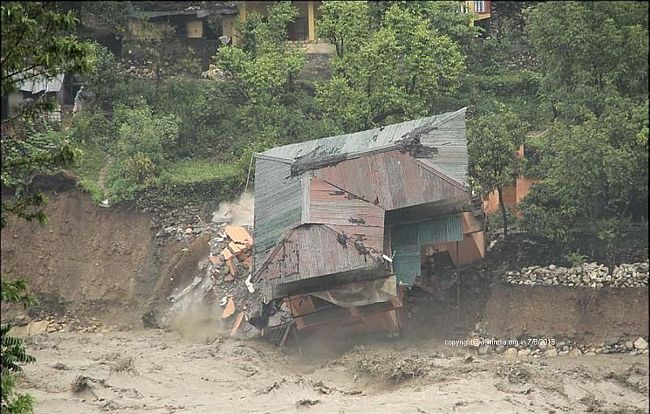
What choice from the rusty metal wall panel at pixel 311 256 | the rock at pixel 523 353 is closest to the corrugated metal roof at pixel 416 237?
the rusty metal wall panel at pixel 311 256

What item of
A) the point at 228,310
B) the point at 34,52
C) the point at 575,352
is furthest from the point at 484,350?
the point at 34,52

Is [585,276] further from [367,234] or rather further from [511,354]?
[367,234]

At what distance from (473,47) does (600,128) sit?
6.95 m

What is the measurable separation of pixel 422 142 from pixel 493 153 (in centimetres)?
176

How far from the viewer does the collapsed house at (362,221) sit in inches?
720

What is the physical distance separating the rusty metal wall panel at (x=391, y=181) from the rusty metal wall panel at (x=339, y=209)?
15cm

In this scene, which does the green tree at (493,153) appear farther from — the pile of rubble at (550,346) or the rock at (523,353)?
the rock at (523,353)

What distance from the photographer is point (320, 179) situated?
1912 centimetres

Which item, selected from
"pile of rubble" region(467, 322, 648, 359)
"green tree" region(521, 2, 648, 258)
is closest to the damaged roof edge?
"green tree" region(521, 2, 648, 258)

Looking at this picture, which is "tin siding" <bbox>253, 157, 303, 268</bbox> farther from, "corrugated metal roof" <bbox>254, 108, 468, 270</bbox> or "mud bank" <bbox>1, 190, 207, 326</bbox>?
"mud bank" <bbox>1, 190, 207, 326</bbox>

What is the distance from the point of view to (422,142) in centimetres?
1938

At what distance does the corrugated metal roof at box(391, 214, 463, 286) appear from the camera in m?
19.0

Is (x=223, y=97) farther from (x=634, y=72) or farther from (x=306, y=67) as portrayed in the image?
(x=634, y=72)

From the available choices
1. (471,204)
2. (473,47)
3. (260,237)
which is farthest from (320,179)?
(473,47)
